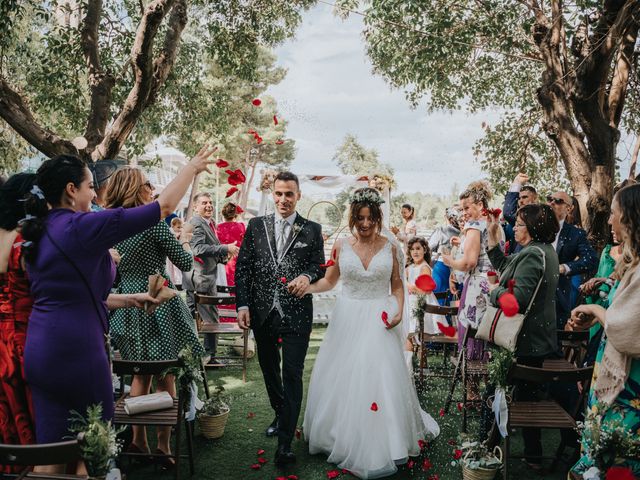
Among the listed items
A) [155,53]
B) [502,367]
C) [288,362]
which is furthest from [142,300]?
[155,53]

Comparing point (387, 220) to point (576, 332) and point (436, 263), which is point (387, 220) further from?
point (576, 332)

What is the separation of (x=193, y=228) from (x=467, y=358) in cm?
368

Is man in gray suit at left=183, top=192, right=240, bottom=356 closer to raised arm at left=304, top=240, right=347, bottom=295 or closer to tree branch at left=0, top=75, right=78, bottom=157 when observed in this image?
tree branch at left=0, top=75, right=78, bottom=157

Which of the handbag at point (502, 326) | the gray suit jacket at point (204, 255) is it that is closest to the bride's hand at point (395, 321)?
the handbag at point (502, 326)

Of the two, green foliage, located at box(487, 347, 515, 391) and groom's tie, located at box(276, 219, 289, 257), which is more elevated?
groom's tie, located at box(276, 219, 289, 257)

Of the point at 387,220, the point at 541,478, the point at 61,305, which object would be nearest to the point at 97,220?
the point at 61,305

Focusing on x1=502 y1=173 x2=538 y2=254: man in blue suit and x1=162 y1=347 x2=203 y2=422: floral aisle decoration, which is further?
x1=502 y1=173 x2=538 y2=254: man in blue suit

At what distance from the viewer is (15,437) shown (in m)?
2.54

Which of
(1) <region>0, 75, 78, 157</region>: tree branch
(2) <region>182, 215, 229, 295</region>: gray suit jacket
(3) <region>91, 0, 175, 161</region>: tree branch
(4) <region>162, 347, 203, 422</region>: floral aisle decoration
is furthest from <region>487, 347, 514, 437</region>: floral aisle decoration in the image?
(1) <region>0, 75, 78, 157</region>: tree branch

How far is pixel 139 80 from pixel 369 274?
193 inches

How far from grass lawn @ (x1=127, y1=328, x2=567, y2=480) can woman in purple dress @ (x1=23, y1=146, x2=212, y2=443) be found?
156 centimetres

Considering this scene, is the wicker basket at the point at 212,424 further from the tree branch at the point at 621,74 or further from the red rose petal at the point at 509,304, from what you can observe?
the tree branch at the point at 621,74

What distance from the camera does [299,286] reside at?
3.68 metres

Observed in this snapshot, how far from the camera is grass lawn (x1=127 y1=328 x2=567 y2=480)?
12.1ft
